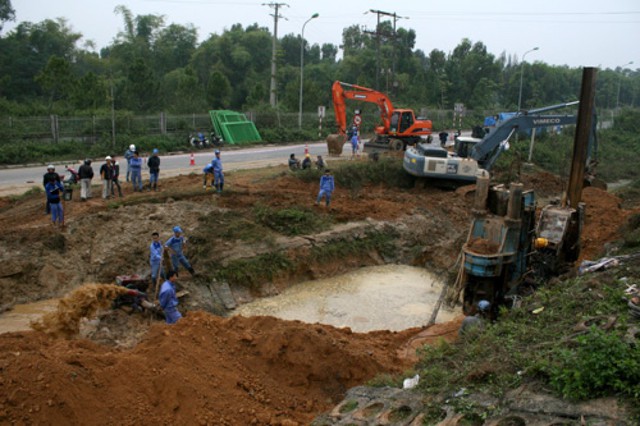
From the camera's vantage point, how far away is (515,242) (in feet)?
39.9

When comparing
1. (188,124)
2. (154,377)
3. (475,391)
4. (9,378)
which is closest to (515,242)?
Result: (475,391)

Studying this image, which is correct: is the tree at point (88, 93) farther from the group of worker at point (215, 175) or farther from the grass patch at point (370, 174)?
the group of worker at point (215, 175)

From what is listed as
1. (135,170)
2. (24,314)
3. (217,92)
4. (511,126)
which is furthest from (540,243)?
(217,92)

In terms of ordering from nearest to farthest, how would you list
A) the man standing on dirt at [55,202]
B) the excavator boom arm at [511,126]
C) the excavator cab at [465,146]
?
the man standing on dirt at [55,202] → the excavator boom arm at [511,126] → the excavator cab at [465,146]

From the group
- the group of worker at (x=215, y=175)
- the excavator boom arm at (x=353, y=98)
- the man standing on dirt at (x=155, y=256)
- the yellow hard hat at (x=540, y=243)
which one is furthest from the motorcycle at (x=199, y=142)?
the yellow hard hat at (x=540, y=243)

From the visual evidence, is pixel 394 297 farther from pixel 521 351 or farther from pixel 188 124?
pixel 188 124

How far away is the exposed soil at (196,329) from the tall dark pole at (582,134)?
230cm

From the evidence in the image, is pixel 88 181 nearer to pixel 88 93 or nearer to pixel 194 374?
pixel 194 374

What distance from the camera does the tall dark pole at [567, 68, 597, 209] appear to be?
1474 cm

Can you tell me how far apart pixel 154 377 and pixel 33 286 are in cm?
696

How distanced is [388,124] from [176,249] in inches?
718

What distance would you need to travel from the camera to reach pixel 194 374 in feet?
27.1

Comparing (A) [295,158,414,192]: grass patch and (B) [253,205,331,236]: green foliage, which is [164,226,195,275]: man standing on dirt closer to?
(B) [253,205,331,236]: green foliage

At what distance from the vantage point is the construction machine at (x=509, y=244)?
12.0 m
